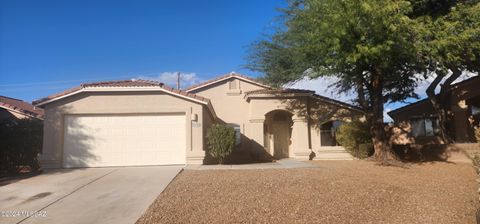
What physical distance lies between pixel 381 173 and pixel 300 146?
640cm

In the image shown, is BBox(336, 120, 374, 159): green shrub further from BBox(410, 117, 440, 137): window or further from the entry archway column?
BBox(410, 117, 440, 137): window

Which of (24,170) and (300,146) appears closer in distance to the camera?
(24,170)

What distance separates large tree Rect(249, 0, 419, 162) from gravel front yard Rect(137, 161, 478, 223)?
445 cm

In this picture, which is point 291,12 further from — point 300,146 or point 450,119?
point 450,119

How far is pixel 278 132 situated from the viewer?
20.7m

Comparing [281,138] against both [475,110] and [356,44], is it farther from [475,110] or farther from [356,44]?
[475,110]

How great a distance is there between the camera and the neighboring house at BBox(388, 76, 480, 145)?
19641 millimetres

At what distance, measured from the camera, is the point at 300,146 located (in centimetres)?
1847

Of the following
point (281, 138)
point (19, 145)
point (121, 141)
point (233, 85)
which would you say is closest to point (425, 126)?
point (281, 138)

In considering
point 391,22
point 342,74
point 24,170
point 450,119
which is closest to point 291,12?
point 342,74

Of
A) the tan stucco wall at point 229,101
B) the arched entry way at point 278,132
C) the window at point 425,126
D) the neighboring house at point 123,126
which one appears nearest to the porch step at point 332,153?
the arched entry way at point 278,132

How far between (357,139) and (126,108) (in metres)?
12.1

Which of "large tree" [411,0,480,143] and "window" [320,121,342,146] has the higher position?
"large tree" [411,0,480,143]

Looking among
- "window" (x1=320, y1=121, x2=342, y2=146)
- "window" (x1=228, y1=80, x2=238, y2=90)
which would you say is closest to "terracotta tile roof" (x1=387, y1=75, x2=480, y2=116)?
"window" (x1=320, y1=121, x2=342, y2=146)
